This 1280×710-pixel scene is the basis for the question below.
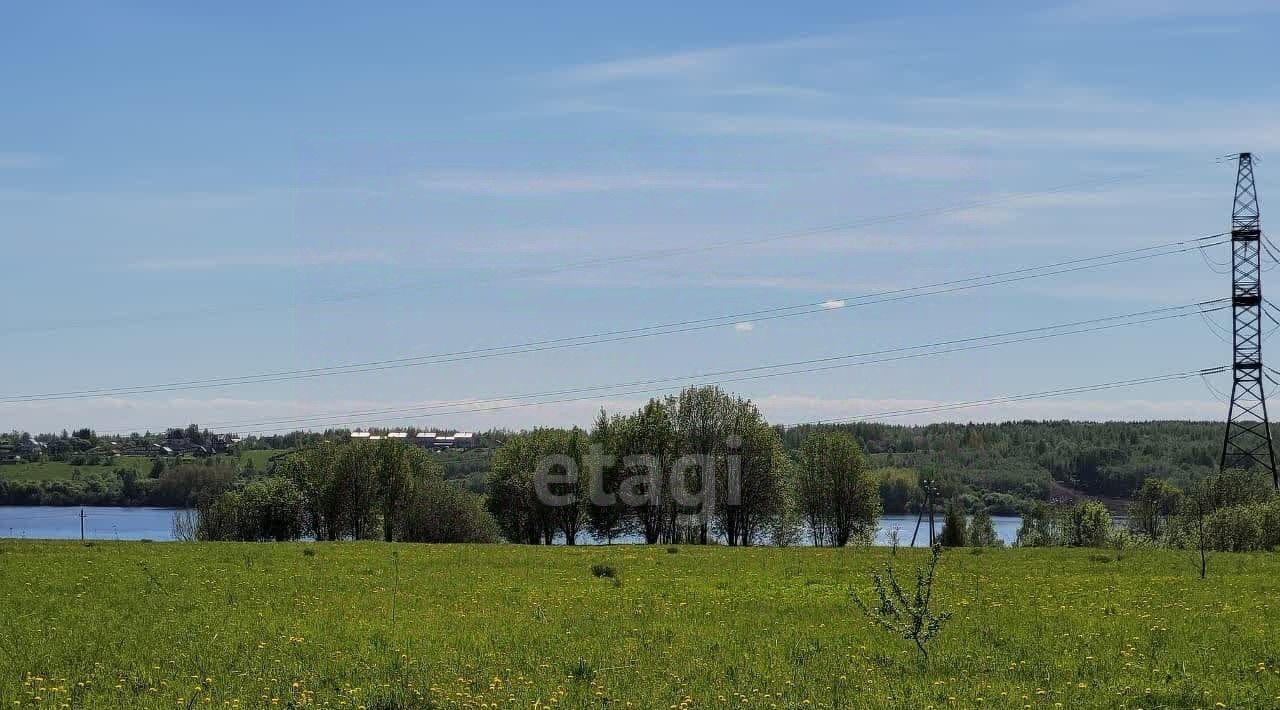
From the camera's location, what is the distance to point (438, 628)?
23.2 m

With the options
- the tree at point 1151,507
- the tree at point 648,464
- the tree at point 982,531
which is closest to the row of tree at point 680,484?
the tree at point 648,464

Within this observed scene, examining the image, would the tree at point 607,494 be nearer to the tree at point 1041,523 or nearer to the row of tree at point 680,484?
the row of tree at point 680,484

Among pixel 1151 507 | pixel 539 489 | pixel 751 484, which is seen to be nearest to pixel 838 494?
pixel 751 484

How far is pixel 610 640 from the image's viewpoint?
21.5m

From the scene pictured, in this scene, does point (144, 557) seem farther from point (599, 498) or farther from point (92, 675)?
point (599, 498)

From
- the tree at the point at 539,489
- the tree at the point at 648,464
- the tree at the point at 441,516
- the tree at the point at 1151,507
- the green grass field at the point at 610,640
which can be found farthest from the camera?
the tree at the point at 1151,507

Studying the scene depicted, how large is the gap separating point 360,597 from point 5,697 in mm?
13511

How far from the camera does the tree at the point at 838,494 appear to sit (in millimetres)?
104875

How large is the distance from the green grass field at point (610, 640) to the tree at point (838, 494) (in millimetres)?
66998

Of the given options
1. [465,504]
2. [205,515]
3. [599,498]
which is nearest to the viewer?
[599,498]

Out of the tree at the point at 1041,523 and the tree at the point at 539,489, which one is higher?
the tree at the point at 539,489

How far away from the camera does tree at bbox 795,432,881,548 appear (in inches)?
4129

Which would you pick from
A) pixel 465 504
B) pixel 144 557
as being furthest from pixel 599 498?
pixel 144 557

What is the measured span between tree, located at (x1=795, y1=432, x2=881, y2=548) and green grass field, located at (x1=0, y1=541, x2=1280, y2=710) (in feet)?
220
